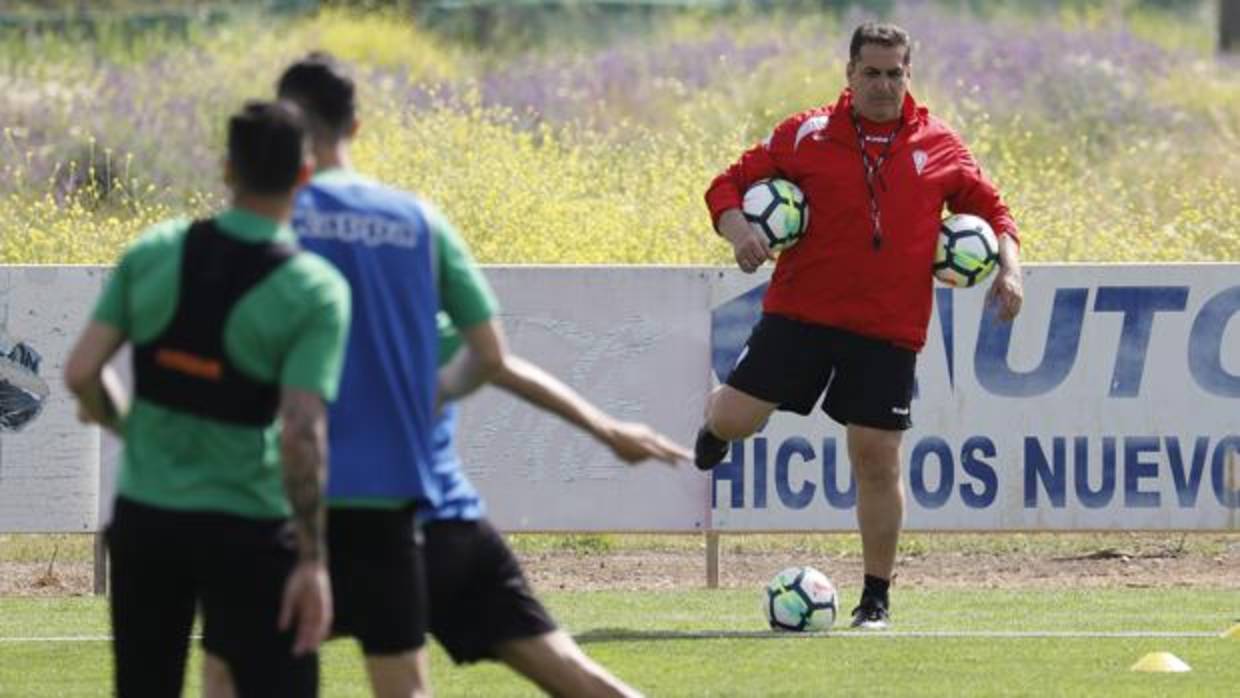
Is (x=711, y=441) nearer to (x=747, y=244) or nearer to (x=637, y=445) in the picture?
(x=747, y=244)

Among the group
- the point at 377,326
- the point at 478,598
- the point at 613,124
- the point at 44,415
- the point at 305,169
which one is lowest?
the point at 44,415

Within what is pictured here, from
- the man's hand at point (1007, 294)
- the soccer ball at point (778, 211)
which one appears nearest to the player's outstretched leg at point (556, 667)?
the soccer ball at point (778, 211)

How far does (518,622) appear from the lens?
6449mm

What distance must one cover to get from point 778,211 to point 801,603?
1478 millimetres

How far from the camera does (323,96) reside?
6137 mm

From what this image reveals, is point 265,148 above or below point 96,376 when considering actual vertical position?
above

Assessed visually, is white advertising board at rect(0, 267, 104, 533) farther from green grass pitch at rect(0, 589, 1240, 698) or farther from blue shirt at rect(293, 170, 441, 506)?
blue shirt at rect(293, 170, 441, 506)

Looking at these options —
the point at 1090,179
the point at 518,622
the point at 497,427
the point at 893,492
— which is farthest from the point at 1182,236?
the point at 518,622

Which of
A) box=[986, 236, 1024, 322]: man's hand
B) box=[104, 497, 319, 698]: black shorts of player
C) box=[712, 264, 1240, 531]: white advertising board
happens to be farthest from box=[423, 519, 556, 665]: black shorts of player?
box=[712, 264, 1240, 531]: white advertising board

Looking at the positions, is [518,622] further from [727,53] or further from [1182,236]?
[727,53]

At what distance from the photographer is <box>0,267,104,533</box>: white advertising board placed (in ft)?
41.3

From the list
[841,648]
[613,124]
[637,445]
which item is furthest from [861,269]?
[613,124]

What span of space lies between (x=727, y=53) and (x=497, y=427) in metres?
13.7

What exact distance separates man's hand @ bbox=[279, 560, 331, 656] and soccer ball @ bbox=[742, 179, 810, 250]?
4.76 metres
